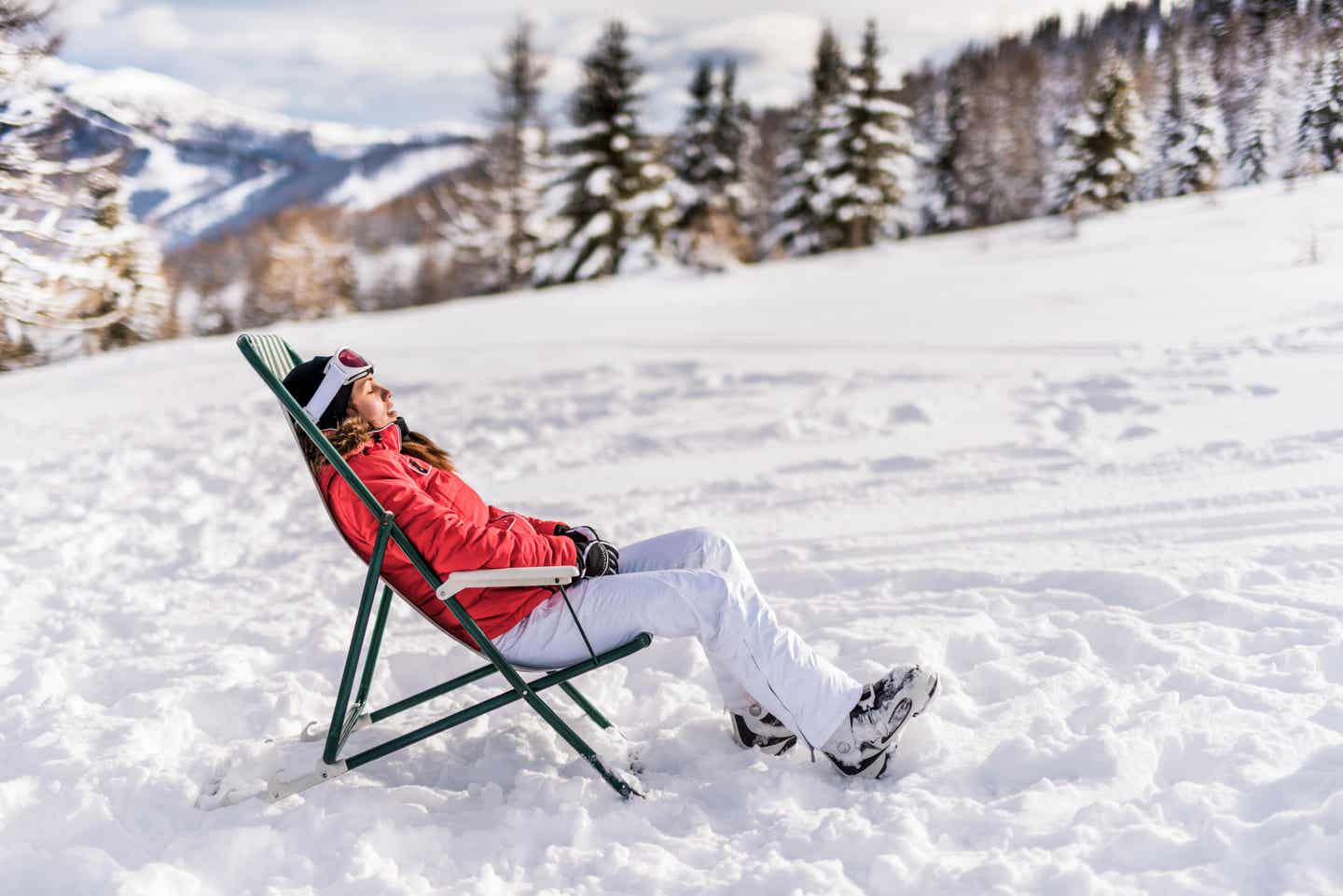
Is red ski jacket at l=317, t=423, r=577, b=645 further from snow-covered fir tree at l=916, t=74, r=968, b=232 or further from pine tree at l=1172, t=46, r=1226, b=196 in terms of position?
snow-covered fir tree at l=916, t=74, r=968, b=232

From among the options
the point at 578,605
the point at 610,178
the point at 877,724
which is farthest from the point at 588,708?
the point at 610,178

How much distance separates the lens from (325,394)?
2.69 m

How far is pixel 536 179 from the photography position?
86.6ft

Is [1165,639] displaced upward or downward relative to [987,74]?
downward

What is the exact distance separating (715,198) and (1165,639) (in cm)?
2520

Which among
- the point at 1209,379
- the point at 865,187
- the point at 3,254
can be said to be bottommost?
the point at 1209,379

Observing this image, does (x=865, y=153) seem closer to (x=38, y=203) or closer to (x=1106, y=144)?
(x=1106, y=144)

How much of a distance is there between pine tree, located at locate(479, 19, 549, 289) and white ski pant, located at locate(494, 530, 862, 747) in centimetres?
2399

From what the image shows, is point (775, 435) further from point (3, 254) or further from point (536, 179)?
Answer: point (536, 179)

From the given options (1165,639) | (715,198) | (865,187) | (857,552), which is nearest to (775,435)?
(857,552)

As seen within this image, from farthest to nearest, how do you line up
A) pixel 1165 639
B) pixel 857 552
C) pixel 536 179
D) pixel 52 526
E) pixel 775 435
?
1. pixel 536 179
2. pixel 775 435
3. pixel 52 526
4. pixel 857 552
5. pixel 1165 639

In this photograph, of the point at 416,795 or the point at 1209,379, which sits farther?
the point at 1209,379

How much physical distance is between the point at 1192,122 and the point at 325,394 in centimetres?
748

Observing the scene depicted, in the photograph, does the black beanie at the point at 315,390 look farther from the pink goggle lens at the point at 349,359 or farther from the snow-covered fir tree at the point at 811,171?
the snow-covered fir tree at the point at 811,171
